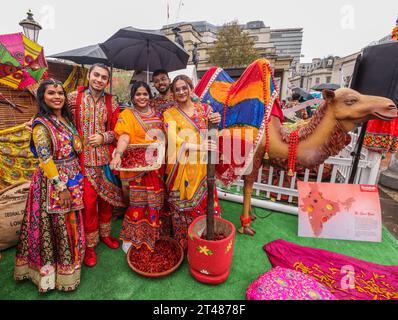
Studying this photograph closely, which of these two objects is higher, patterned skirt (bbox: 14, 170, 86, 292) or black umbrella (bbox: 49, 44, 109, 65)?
black umbrella (bbox: 49, 44, 109, 65)

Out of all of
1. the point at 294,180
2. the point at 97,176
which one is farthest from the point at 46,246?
the point at 294,180

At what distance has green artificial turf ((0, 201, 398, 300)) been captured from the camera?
6.68 ft

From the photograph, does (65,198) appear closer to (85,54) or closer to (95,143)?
(95,143)

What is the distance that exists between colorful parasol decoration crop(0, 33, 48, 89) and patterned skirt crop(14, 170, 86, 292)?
11.4ft

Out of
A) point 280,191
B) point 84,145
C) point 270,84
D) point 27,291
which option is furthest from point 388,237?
point 27,291

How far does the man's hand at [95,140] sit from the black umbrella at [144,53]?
1.51 metres

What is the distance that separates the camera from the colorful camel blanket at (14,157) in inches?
122

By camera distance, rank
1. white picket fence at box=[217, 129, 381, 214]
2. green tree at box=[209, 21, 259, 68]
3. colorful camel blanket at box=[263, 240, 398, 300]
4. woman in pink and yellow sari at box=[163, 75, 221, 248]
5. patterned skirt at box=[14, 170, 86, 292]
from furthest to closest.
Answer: green tree at box=[209, 21, 259, 68] → white picket fence at box=[217, 129, 381, 214] → woman in pink and yellow sari at box=[163, 75, 221, 248] → colorful camel blanket at box=[263, 240, 398, 300] → patterned skirt at box=[14, 170, 86, 292]

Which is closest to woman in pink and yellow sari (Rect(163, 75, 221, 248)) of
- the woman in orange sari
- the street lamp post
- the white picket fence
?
the woman in orange sari

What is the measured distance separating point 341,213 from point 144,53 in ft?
11.9

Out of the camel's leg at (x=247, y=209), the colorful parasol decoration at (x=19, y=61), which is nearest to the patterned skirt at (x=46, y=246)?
the camel's leg at (x=247, y=209)

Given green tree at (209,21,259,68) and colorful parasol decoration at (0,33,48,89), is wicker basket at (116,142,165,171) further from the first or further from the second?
green tree at (209,21,259,68)

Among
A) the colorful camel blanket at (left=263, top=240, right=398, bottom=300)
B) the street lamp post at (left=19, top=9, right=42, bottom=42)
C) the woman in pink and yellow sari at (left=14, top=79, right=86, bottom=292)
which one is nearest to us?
the woman in pink and yellow sari at (left=14, top=79, right=86, bottom=292)

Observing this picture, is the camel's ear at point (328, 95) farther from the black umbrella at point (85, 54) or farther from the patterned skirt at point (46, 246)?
the black umbrella at point (85, 54)
